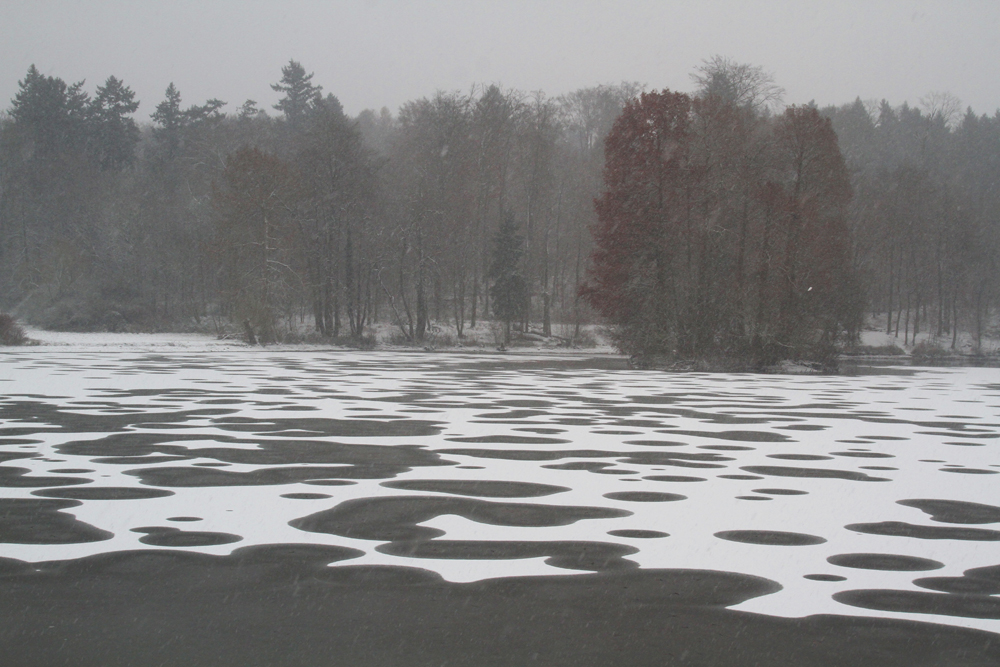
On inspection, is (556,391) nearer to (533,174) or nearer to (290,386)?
(290,386)

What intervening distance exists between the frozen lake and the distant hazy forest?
14125 millimetres

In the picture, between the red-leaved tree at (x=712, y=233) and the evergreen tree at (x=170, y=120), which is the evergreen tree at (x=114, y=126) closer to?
the evergreen tree at (x=170, y=120)

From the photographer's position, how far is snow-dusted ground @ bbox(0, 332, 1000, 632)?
6.55 meters

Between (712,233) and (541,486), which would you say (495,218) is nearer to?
(712,233)

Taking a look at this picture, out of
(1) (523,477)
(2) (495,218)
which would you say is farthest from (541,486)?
(2) (495,218)

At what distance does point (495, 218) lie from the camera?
214 ft

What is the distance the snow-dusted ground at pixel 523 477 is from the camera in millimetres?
6551

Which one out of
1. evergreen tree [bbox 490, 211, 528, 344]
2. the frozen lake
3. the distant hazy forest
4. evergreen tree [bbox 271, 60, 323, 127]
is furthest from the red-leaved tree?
evergreen tree [bbox 271, 60, 323, 127]

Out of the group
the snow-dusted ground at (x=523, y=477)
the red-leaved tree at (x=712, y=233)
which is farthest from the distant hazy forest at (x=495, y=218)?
the snow-dusted ground at (x=523, y=477)

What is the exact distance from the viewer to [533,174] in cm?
5691

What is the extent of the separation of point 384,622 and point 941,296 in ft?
205

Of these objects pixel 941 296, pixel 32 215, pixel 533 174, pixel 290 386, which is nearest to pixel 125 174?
pixel 32 215

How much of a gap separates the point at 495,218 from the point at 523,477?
56.5 meters

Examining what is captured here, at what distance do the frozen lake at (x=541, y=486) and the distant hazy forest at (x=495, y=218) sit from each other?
46.3 ft
